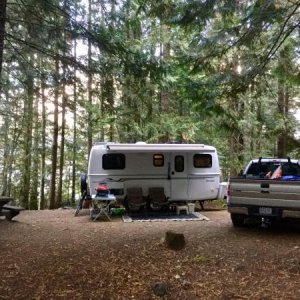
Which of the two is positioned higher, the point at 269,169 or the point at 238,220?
the point at 269,169

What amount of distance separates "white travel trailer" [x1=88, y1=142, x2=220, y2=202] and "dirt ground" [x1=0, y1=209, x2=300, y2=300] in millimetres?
3368

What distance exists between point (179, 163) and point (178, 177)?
1.54 ft

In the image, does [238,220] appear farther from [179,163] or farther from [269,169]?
[179,163]

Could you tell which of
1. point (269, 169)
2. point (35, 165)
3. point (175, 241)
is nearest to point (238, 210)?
point (269, 169)

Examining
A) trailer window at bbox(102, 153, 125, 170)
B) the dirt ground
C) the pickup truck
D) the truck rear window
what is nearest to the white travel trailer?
trailer window at bbox(102, 153, 125, 170)

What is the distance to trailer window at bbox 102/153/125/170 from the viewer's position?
12.3 meters

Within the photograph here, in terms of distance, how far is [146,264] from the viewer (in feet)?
20.7

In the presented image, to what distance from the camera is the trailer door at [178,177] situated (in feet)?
41.7

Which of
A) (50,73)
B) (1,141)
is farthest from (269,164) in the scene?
(1,141)

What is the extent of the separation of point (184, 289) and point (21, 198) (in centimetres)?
1600

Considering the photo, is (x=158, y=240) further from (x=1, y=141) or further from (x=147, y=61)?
(x=1, y=141)

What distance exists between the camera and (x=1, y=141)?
20781 mm

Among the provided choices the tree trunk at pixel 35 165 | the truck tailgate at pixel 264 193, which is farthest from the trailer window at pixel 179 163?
the tree trunk at pixel 35 165

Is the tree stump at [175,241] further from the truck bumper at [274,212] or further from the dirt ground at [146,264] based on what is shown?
the truck bumper at [274,212]
